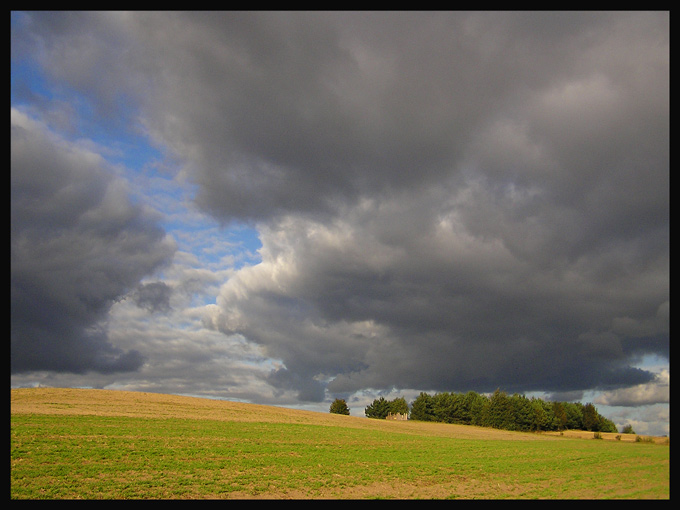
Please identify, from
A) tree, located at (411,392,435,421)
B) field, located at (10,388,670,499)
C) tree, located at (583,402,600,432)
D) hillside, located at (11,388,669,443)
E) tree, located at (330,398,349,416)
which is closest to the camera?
field, located at (10,388,670,499)

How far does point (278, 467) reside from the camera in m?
32.3

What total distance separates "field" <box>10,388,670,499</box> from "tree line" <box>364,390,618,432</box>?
2.11ft

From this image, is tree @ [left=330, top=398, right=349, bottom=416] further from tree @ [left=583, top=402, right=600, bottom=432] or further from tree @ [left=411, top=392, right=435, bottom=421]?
tree @ [left=583, top=402, right=600, bottom=432]

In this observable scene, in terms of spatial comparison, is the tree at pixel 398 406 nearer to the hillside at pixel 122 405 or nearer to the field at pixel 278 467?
the hillside at pixel 122 405

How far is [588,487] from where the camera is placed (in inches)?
347

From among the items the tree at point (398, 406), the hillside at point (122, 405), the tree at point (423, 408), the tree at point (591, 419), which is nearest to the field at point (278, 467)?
the tree at point (591, 419)

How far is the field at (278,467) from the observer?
9000 millimetres

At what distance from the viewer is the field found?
9000 mm

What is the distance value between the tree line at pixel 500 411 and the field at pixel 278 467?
64cm

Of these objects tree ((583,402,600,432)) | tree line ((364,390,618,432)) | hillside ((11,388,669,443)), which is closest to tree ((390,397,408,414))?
tree line ((364,390,618,432))

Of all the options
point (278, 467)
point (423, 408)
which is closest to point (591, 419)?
point (278, 467)

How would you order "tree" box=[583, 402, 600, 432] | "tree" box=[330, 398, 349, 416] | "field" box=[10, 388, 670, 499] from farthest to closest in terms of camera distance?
"tree" box=[330, 398, 349, 416] → "tree" box=[583, 402, 600, 432] → "field" box=[10, 388, 670, 499]
